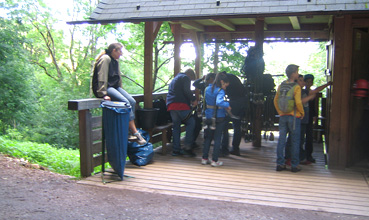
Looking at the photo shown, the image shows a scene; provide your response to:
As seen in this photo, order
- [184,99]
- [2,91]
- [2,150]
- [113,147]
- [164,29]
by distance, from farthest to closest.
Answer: [2,91] < [164,29] < [2,150] < [184,99] < [113,147]

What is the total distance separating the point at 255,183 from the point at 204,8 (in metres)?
3.38

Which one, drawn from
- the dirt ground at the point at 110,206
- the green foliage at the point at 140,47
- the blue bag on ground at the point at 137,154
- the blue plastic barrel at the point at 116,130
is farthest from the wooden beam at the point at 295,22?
the dirt ground at the point at 110,206

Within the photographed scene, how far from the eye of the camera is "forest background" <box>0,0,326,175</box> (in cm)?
1786

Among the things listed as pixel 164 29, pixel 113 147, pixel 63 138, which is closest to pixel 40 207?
pixel 113 147

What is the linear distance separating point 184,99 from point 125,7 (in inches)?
86.8

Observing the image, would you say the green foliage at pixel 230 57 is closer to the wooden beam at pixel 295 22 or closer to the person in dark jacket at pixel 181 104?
the wooden beam at pixel 295 22

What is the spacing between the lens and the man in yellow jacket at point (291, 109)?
6.07m

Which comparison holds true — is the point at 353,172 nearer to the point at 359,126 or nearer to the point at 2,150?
the point at 359,126

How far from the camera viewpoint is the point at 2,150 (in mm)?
8453

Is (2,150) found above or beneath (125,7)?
beneath

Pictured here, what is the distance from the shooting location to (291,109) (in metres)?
6.11

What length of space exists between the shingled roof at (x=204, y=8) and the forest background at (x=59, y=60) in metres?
5.95

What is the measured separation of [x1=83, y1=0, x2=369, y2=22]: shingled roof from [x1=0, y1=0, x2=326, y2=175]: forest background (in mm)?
5946

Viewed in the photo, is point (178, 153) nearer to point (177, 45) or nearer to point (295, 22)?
point (177, 45)
